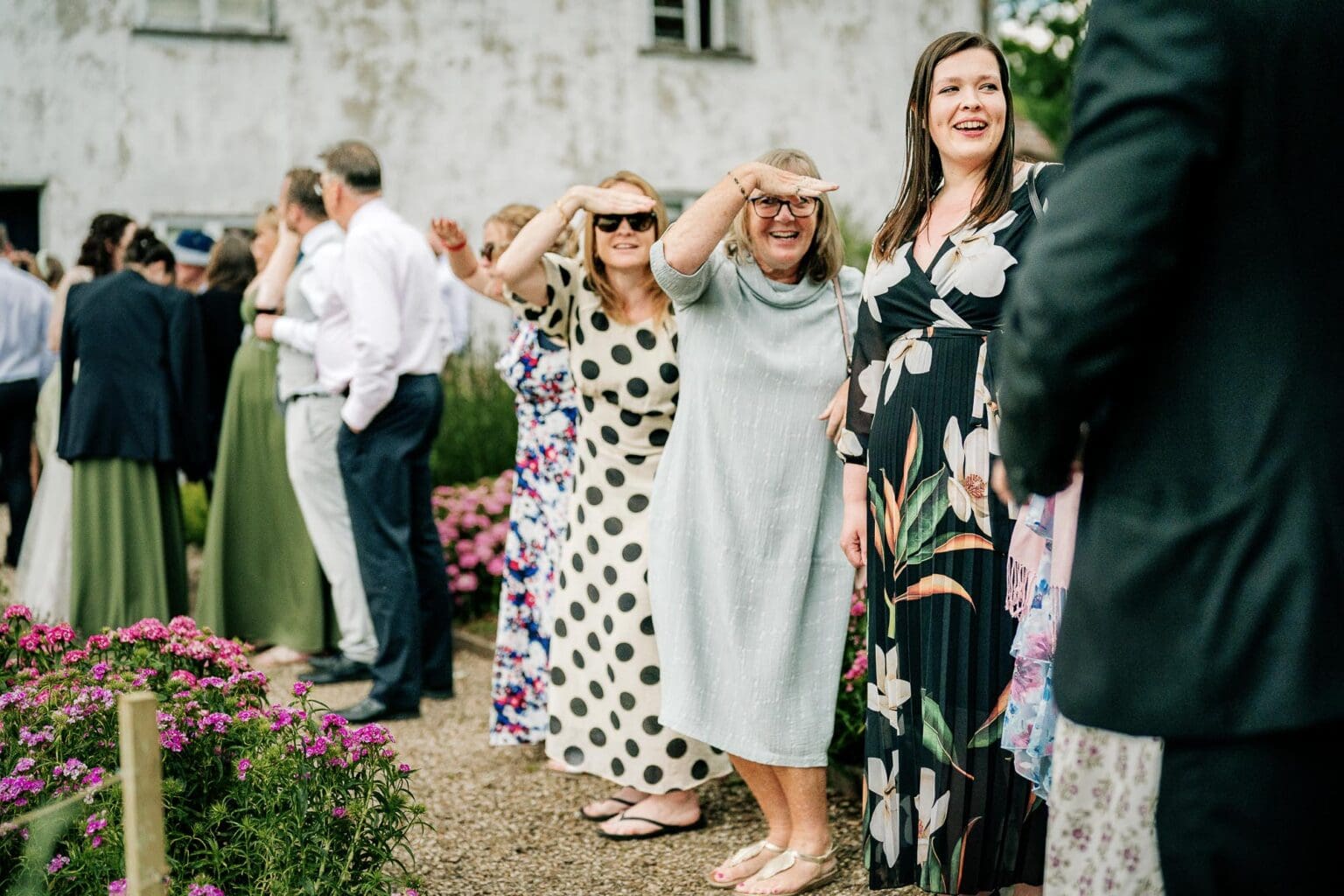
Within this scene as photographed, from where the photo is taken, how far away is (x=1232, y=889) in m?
1.69

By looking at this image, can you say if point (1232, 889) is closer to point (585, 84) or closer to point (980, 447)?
point (980, 447)

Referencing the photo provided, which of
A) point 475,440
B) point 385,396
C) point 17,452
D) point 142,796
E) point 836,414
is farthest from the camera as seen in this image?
point 17,452

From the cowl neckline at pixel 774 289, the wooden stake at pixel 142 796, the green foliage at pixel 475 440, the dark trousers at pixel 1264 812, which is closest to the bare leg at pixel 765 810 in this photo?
the cowl neckline at pixel 774 289

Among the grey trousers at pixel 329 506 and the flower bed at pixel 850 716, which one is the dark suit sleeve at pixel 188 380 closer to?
the grey trousers at pixel 329 506

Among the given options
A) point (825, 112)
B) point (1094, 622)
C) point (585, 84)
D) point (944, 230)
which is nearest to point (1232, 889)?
point (1094, 622)

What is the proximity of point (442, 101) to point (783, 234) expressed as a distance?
38.0 ft

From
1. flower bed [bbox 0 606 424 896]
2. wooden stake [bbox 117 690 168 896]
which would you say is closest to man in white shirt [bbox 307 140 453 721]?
flower bed [bbox 0 606 424 896]

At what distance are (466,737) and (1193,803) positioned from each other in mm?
4723

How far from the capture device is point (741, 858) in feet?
14.2

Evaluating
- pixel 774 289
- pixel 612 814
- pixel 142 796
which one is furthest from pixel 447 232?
pixel 142 796

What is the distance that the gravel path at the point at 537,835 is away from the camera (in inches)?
173

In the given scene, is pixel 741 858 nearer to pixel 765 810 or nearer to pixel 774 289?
pixel 765 810

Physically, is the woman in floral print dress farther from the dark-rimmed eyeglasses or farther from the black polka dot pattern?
the black polka dot pattern

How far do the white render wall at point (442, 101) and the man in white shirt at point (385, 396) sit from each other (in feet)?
27.5
